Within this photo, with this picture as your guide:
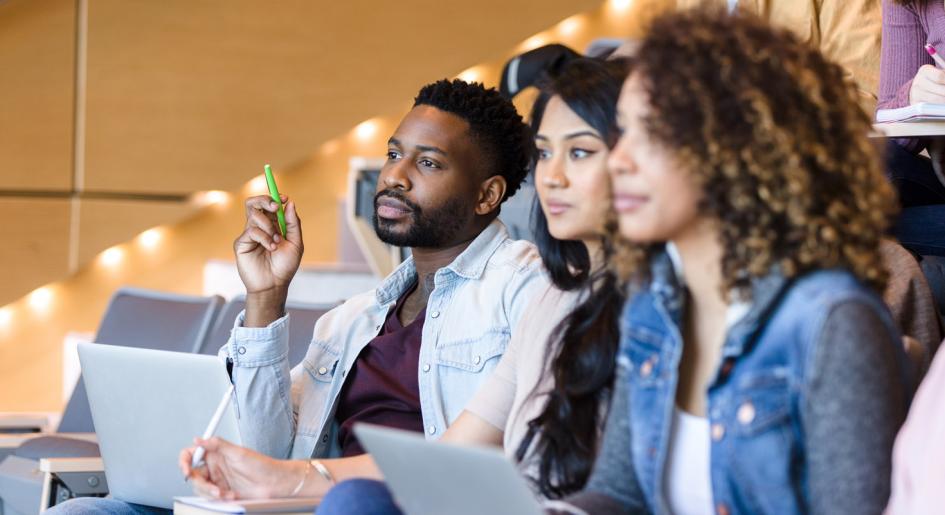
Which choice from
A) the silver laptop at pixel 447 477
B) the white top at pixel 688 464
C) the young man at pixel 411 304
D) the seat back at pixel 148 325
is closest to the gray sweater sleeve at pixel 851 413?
the white top at pixel 688 464

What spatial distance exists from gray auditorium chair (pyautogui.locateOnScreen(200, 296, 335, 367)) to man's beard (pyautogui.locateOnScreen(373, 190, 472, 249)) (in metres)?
0.47

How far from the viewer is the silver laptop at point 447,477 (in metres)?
1.30

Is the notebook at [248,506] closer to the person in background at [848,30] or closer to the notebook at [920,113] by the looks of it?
the notebook at [920,113]

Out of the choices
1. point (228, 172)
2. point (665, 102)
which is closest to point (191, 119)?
point (228, 172)

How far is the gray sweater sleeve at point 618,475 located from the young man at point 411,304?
2.20 ft

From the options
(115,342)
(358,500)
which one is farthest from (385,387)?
(115,342)

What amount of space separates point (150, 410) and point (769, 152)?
1.12m

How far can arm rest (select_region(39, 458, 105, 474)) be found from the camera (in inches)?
90.7

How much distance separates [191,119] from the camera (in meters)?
4.91

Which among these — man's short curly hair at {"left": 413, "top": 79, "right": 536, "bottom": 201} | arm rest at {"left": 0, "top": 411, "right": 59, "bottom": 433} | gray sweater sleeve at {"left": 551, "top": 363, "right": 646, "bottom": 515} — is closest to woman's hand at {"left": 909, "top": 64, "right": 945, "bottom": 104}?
man's short curly hair at {"left": 413, "top": 79, "right": 536, "bottom": 201}

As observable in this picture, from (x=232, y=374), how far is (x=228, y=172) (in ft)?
9.17

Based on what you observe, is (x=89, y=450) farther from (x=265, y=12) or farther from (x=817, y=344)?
(x=265, y=12)

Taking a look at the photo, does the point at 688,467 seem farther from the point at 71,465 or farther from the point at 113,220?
the point at 113,220

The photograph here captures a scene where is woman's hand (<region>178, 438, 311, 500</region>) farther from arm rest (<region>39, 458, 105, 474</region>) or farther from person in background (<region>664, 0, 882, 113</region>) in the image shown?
person in background (<region>664, 0, 882, 113</region>)
